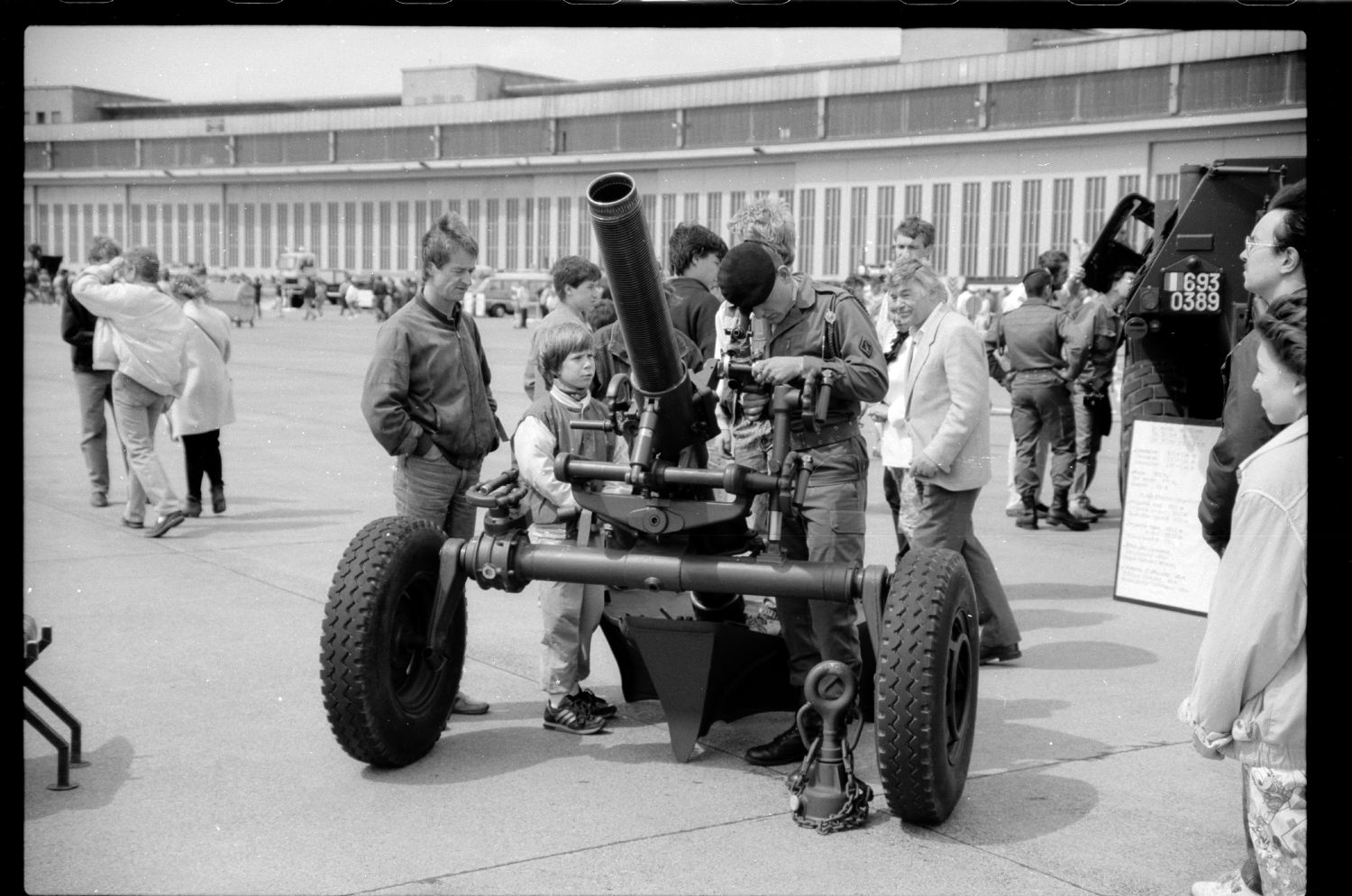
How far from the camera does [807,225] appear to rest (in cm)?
693

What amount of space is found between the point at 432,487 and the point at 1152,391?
12.9ft

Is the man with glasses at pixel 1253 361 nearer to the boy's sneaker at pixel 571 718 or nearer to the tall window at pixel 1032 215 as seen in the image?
the boy's sneaker at pixel 571 718

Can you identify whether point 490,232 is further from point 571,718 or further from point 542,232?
point 571,718

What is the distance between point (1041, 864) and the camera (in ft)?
12.5

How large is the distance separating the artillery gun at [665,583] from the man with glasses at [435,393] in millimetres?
554

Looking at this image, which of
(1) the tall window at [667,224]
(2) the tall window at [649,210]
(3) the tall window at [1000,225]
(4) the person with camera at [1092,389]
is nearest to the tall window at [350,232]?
(2) the tall window at [649,210]

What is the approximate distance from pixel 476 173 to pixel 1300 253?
2.40 meters

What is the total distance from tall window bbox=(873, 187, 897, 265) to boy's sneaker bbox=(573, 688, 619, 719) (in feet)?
7.43

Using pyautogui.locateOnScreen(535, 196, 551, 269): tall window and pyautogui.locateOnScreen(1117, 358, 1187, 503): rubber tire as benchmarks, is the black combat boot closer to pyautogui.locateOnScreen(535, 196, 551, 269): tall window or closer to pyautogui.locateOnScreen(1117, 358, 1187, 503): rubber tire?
pyautogui.locateOnScreen(1117, 358, 1187, 503): rubber tire

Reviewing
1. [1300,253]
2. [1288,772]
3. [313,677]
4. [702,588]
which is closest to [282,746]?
[313,677]

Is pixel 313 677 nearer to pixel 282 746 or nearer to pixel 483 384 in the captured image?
pixel 282 746

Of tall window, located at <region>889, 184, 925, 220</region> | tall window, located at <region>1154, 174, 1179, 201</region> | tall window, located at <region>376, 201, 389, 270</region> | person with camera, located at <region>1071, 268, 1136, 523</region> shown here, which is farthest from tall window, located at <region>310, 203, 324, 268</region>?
person with camera, located at <region>1071, 268, 1136, 523</region>

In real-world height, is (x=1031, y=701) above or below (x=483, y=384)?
below
